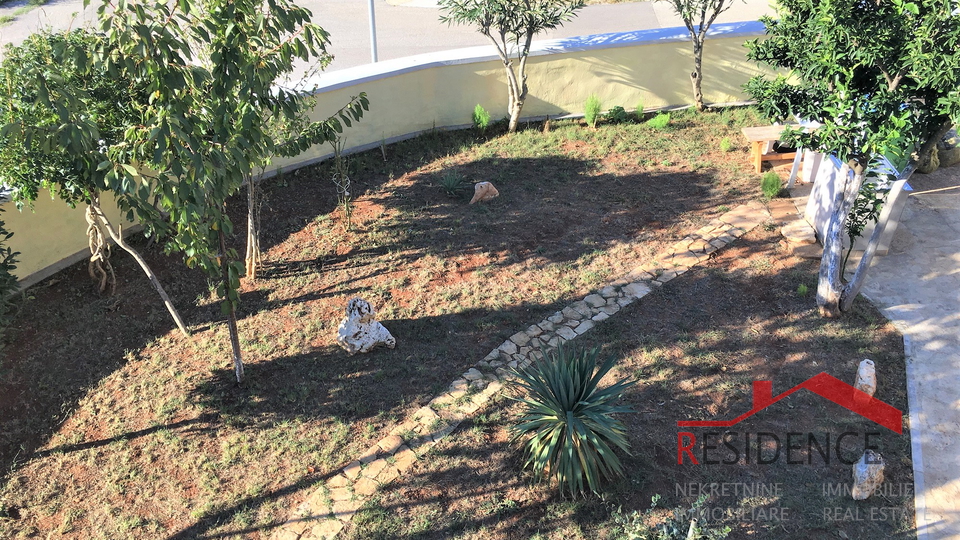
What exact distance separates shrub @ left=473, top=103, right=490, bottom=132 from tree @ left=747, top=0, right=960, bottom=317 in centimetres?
464

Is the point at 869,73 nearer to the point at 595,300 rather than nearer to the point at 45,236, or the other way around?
the point at 595,300

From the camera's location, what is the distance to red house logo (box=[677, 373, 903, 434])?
20.0 ft

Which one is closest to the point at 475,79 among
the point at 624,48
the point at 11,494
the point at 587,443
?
the point at 624,48

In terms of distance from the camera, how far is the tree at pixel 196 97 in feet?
15.5

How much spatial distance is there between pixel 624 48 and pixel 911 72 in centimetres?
570

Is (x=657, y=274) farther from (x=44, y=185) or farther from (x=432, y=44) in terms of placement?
(x=432, y=44)

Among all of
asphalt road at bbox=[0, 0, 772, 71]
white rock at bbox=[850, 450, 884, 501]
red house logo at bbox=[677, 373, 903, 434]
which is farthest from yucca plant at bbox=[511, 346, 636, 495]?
asphalt road at bbox=[0, 0, 772, 71]

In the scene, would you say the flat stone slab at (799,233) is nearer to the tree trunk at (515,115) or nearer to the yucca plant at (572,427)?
the yucca plant at (572,427)

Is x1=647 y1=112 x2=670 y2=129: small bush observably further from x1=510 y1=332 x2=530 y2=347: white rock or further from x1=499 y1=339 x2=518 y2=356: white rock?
x1=499 y1=339 x2=518 y2=356: white rock

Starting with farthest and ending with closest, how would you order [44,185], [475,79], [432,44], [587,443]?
1. [432,44]
2. [475,79]
3. [44,185]
4. [587,443]

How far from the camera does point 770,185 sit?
8961 millimetres

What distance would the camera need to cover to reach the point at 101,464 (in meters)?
6.02

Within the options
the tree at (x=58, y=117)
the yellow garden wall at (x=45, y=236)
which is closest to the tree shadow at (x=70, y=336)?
the yellow garden wall at (x=45, y=236)

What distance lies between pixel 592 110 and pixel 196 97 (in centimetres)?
670
